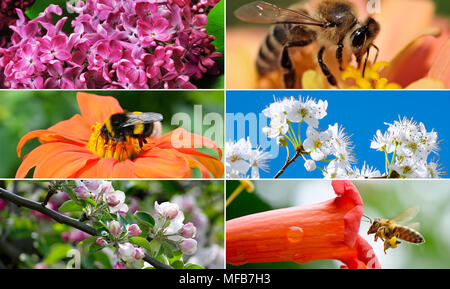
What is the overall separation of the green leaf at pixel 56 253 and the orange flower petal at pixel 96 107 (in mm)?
522

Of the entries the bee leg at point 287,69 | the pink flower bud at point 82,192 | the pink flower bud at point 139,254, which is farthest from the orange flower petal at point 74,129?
the bee leg at point 287,69

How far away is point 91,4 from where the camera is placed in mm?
2238

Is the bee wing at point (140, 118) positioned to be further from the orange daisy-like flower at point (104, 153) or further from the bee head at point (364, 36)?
the bee head at point (364, 36)

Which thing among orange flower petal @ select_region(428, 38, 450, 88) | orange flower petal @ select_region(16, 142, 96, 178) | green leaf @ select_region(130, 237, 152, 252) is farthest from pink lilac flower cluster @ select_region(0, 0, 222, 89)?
orange flower petal @ select_region(428, 38, 450, 88)

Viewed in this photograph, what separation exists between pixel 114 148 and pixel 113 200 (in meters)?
0.25

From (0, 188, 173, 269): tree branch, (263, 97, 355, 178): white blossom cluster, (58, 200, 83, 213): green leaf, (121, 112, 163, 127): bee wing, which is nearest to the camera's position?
(0, 188, 173, 269): tree branch

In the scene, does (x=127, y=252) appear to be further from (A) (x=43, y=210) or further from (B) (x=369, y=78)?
(B) (x=369, y=78)

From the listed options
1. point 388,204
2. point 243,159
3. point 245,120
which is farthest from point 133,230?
point 388,204

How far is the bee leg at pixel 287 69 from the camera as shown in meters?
2.22

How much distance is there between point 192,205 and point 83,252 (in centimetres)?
49

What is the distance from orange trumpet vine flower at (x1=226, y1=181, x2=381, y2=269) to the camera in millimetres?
2162

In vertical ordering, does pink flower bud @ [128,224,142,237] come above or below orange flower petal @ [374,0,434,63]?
below

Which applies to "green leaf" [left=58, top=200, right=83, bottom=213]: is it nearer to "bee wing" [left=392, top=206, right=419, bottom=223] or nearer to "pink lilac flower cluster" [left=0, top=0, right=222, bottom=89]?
"pink lilac flower cluster" [left=0, top=0, right=222, bottom=89]

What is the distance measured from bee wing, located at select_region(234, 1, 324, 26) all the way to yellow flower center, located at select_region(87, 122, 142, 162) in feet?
2.19
